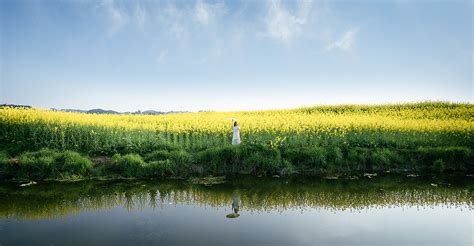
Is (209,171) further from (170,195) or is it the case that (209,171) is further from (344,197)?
(344,197)

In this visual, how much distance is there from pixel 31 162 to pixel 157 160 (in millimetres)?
5399

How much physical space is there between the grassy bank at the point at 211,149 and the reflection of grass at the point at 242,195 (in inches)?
56.2

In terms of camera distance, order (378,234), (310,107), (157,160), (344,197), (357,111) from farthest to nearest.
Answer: (310,107) → (357,111) → (157,160) → (344,197) → (378,234)

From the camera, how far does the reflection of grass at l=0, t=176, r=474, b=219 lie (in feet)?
40.4

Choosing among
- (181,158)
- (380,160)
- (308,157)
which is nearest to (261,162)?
(308,157)

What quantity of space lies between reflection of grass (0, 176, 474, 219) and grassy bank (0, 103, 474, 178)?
1.43m

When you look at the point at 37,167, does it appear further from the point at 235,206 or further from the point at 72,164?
the point at 235,206

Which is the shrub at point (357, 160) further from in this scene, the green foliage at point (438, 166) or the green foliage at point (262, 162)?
the green foliage at point (262, 162)

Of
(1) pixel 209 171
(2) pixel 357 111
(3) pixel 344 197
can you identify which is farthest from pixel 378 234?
(2) pixel 357 111

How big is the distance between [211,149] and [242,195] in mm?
4864

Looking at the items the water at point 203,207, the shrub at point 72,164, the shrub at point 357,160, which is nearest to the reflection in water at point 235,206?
the water at point 203,207

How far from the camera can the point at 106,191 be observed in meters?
14.2

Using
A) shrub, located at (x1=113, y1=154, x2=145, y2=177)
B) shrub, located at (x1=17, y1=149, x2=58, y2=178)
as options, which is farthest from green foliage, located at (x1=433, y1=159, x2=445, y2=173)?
shrub, located at (x1=17, y1=149, x2=58, y2=178)

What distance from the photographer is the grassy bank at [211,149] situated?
17.0 m
